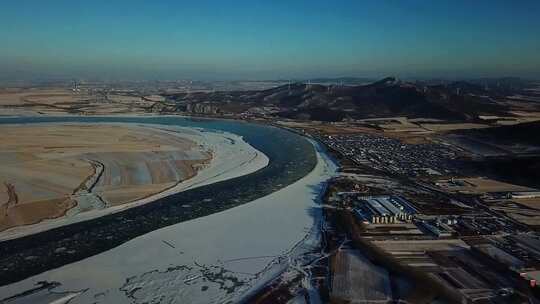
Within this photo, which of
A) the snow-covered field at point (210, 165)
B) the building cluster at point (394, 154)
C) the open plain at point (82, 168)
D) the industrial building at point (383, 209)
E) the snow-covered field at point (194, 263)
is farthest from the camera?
the building cluster at point (394, 154)

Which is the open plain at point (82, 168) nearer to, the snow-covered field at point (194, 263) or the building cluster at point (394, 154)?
the snow-covered field at point (194, 263)

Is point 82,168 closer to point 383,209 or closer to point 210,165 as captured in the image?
point 210,165

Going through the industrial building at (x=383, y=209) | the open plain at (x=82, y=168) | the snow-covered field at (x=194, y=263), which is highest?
the open plain at (x=82, y=168)

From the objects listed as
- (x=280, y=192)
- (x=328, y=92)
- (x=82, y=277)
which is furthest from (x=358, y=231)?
(x=328, y=92)

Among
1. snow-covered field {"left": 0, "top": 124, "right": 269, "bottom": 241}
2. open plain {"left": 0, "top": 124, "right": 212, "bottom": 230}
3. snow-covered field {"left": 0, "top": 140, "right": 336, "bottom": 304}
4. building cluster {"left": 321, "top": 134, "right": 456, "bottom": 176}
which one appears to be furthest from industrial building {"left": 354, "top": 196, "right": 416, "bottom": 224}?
open plain {"left": 0, "top": 124, "right": 212, "bottom": 230}

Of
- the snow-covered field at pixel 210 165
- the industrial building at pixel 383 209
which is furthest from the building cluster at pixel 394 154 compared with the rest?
the snow-covered field at pixel 210 165

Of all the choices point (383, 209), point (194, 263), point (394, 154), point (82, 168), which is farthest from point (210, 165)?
point (194, 263)

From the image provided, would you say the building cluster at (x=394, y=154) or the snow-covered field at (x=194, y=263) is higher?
the building cluster at (x=394, y=154)
